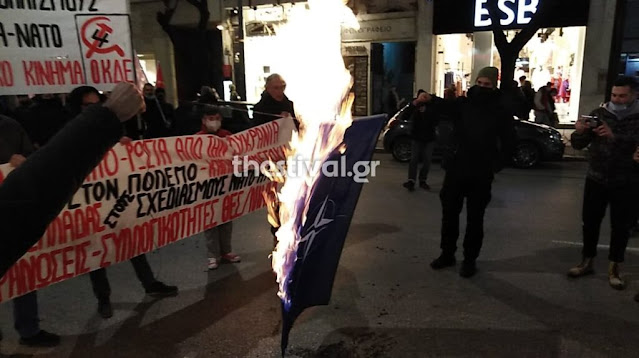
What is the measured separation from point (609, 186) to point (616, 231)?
19.2 inches

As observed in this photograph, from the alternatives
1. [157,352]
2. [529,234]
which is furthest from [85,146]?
[529,234]

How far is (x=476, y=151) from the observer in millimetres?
5133

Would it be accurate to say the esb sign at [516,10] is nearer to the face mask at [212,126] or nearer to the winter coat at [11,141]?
the face mask at [212,126]

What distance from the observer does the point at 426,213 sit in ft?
25.3

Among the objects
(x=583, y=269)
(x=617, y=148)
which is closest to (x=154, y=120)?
(x=583, y=269)

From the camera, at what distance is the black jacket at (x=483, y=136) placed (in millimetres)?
5129

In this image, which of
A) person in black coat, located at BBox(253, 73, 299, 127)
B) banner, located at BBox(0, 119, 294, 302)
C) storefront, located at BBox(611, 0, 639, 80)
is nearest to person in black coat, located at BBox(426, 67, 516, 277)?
person in black coat, located at BBox(253, 73, 299, 127)

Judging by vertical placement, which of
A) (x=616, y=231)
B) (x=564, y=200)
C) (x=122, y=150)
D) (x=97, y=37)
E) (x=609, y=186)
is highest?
(x=97, y=37)

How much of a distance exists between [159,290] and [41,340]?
1.13 metres

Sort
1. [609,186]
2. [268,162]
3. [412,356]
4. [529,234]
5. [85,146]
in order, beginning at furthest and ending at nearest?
1. [529,234]
2. [268,162]
3. [609,186]
4. [412,356]
5. [85,146]

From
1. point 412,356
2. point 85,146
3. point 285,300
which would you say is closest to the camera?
point 85,146

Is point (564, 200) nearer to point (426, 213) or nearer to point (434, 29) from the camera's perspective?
point (426, 213)

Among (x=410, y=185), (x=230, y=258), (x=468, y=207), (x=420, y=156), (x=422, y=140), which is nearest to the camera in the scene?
(x=468, y=207)

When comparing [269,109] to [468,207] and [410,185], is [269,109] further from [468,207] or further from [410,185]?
[410,185]
